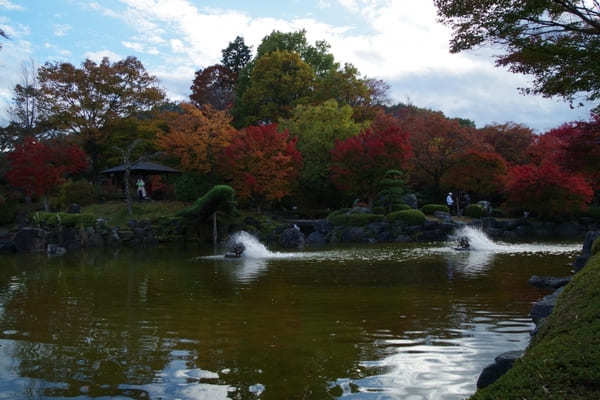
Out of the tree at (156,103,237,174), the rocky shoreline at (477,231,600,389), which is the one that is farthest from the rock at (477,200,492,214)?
the rocky shoreline at (477,231,600,389)

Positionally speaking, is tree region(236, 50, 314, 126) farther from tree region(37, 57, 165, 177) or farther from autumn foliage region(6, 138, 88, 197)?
autumn foliage region(6, 138, 88, 197)

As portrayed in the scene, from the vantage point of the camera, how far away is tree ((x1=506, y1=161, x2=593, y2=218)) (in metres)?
28.0

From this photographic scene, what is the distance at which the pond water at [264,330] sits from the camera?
15.7 ft

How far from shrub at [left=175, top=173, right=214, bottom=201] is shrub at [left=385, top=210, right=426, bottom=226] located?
475 inches

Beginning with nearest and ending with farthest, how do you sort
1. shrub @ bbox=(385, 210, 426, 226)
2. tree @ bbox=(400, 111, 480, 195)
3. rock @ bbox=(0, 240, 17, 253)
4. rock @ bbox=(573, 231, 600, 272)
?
1. rock @ bbox=(573, 231, 600, 272)
2. rock @ bbox=(0, 240, 17, 253)
3. shrub @ bbox=(385, 210, 426, 226)
4. tree @ bbox=(400, 111, 480, 195)

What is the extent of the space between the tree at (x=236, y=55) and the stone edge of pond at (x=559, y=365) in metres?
51.2

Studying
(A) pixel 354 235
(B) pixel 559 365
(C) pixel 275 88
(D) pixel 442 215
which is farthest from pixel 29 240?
(B) pixel 559 365

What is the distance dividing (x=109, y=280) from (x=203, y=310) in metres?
5.08

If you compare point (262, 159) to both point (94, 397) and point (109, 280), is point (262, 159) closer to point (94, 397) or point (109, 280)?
point (109, 280)

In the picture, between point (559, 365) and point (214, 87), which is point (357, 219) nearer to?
point (559, 365)

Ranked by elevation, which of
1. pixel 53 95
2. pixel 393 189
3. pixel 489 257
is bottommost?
pixel 489 257

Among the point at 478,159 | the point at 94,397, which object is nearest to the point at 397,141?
the point at 478,159

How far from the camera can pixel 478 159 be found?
31766 millimetres

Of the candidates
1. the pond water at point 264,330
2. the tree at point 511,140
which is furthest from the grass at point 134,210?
the tree at point 511,140
